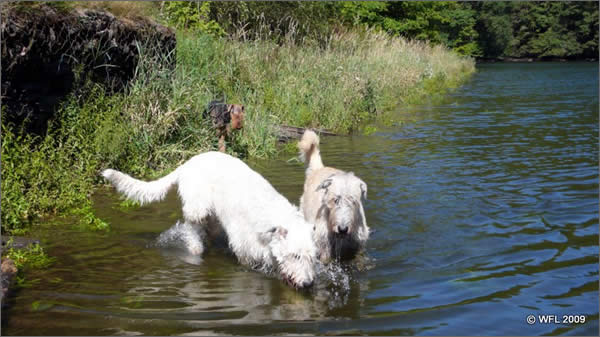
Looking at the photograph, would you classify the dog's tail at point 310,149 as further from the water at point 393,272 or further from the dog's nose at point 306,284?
the dog's nose at point 306,284

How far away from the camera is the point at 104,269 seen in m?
6.11

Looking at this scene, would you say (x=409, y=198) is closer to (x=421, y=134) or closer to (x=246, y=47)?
(x=421, y=134)

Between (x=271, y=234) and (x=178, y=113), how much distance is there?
598cm

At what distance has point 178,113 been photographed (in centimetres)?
1094

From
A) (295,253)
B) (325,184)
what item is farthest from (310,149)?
(295,253)

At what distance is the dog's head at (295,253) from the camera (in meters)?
5.23

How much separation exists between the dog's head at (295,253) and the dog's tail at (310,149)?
2392 millimetres

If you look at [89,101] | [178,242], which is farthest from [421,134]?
[178,242]

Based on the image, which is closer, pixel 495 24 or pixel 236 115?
pixel 236 115

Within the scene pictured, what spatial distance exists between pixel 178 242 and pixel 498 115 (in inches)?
604

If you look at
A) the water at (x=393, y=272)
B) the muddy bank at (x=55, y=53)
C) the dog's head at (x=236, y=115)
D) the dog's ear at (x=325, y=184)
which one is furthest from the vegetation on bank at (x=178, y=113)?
the dog's ear at (x=325, y=184)

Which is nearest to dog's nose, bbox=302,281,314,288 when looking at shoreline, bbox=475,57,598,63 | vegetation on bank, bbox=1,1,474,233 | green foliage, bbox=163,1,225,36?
vegetation on bank, bbox=1,1,474,233

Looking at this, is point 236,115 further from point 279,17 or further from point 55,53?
point 279,17

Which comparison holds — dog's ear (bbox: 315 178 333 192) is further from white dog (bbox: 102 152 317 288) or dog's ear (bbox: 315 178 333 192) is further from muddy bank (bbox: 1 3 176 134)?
muddy bank (bbox: 1 3 176 134)
